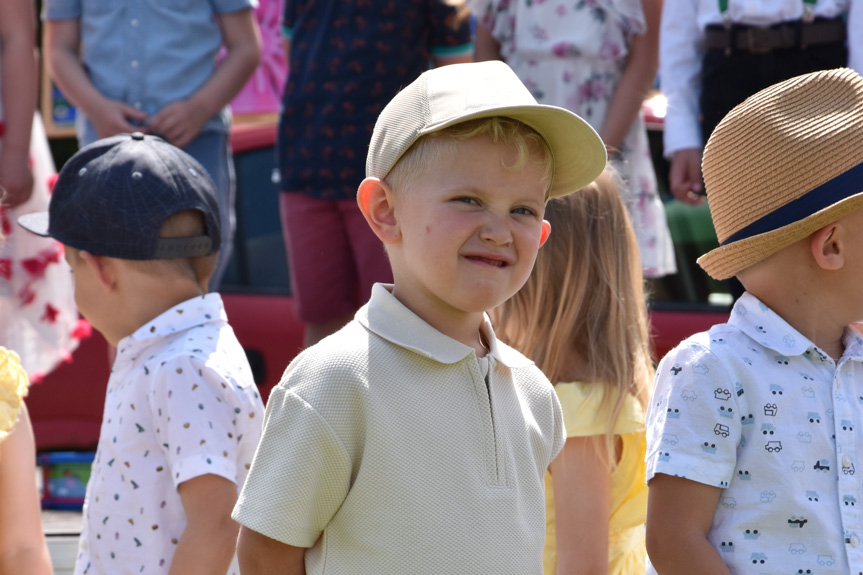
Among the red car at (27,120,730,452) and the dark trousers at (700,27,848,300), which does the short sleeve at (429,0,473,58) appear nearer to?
the dark trousers at (700,27,848,300)

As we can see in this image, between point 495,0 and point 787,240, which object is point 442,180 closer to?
point 787,240

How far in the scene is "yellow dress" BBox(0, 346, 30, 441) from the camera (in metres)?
2.36

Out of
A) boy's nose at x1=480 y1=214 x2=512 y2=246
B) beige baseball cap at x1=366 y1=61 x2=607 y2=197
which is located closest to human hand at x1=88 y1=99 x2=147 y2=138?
beige baseball cap at x1=366 y1=61 x2=607 y2=197

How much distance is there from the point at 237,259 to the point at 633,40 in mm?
1999

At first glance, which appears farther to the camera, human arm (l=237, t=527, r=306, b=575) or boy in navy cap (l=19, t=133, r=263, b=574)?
boy in navy cap (l=19, t=133, r=263, b=574)

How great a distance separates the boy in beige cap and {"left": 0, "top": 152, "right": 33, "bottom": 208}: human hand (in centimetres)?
231

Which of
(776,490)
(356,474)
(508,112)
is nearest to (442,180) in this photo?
(508,112)

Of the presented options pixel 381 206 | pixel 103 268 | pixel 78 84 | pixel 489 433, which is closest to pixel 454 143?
pixel 381 206

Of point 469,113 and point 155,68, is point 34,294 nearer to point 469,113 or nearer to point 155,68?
point 155,68

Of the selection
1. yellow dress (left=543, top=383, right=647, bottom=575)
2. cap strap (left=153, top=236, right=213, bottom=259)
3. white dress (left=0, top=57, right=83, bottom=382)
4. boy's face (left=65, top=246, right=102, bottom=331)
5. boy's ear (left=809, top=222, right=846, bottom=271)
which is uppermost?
boy's ear (left=809, top=222, right=846, bottom=271)

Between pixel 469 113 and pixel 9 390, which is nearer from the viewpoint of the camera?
pixel 469 113

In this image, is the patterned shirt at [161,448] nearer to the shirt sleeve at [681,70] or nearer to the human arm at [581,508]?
the human arm at [581,508]

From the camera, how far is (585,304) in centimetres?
274

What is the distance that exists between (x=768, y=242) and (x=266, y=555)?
39.4 inches
